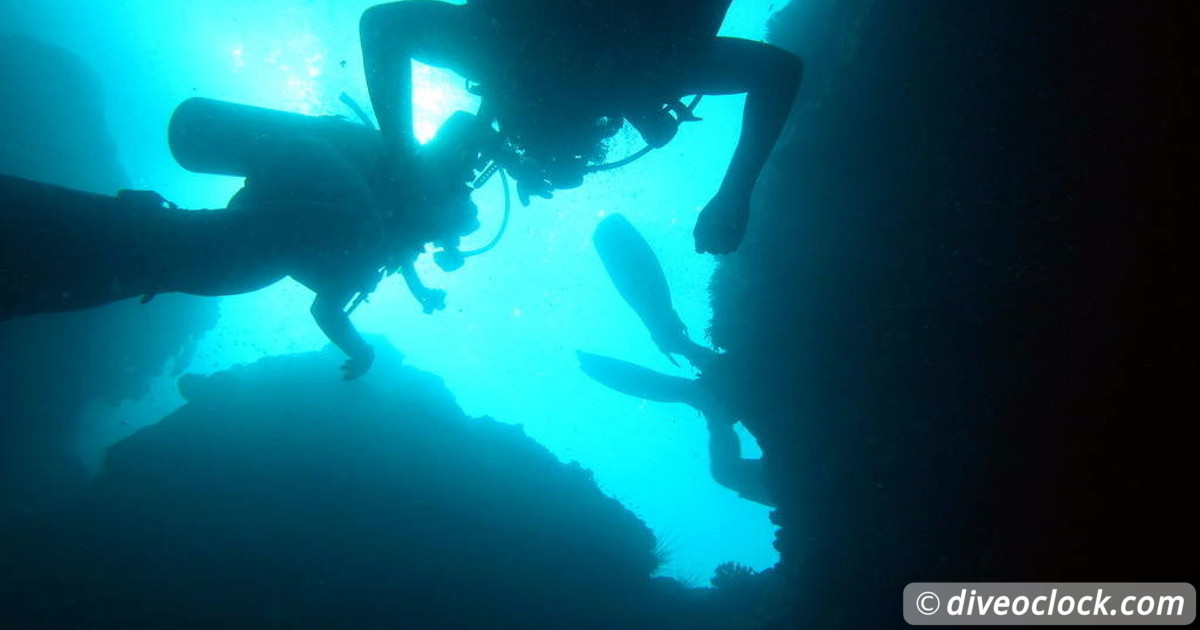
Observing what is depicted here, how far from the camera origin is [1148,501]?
367 cm

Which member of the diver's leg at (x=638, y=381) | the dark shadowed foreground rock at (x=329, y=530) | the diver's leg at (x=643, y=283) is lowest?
the dark shadowed foreground rock at (x=329, y=530)

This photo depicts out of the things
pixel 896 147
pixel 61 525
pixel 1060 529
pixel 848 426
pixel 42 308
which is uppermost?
pixel 896 147

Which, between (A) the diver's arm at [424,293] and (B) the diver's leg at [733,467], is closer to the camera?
(A) the diver's arm at [424,293]

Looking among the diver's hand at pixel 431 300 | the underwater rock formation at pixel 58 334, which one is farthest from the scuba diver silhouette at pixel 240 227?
the underwater rock formation at pixel 58 334

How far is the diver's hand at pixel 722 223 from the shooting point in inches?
142

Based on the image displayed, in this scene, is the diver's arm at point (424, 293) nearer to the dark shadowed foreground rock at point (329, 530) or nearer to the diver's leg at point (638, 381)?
the dark shadowed foreground rock at point (329, 530)

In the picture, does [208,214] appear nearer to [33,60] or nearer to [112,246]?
[112,246]

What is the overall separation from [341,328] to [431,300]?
1.28m

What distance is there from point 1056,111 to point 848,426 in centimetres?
422

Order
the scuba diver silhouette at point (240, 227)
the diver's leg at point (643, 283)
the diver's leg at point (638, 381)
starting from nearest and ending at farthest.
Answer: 1. the scuba diver silhouette at point (240, 227)
2. the diver's leg at point (643, 283)
3. the diver's leg at point (638, 381)

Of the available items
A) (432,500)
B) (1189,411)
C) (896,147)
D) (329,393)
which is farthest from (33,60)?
(1189,411)

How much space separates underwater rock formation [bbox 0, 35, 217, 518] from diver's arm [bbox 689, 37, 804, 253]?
2144 cm

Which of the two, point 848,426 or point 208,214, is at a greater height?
point 848,426

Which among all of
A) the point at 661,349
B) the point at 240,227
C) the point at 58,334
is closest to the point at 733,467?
the point at 661,349
